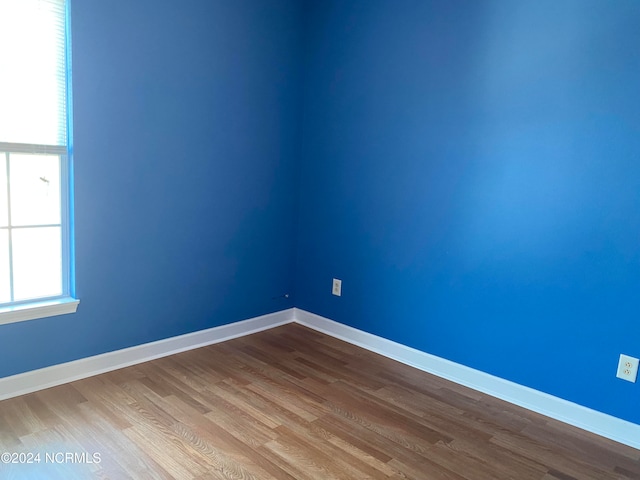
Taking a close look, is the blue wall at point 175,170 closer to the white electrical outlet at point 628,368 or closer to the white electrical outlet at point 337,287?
the white electrical outlet at point 337,287

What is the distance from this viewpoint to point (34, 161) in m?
2.29

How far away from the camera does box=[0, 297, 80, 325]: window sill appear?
2207 mm

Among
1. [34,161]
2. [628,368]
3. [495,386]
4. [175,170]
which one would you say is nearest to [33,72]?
[34,161]

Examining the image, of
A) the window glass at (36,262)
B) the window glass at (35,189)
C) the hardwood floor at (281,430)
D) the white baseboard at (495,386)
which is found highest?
the window glass at (35,189)

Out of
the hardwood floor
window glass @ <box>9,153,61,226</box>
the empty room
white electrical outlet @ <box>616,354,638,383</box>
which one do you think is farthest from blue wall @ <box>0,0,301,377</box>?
white electrical outlet @ <box>616,354,638,383</box>

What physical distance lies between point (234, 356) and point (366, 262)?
105 centimetres

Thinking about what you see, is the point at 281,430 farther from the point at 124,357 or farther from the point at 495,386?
the point at 495,386

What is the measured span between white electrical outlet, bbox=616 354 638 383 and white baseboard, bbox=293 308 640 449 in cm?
22

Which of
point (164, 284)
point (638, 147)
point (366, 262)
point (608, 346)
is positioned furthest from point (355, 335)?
point (638, 147)

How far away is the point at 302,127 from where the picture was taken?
3.46 metres

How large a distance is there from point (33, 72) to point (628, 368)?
3123mm

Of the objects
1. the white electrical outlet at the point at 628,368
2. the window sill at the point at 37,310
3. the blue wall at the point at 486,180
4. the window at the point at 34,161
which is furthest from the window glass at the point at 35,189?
the white electrical outlet at the point at 628,368

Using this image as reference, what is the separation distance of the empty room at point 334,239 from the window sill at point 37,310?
10mm

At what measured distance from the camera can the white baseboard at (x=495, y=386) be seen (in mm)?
2266
